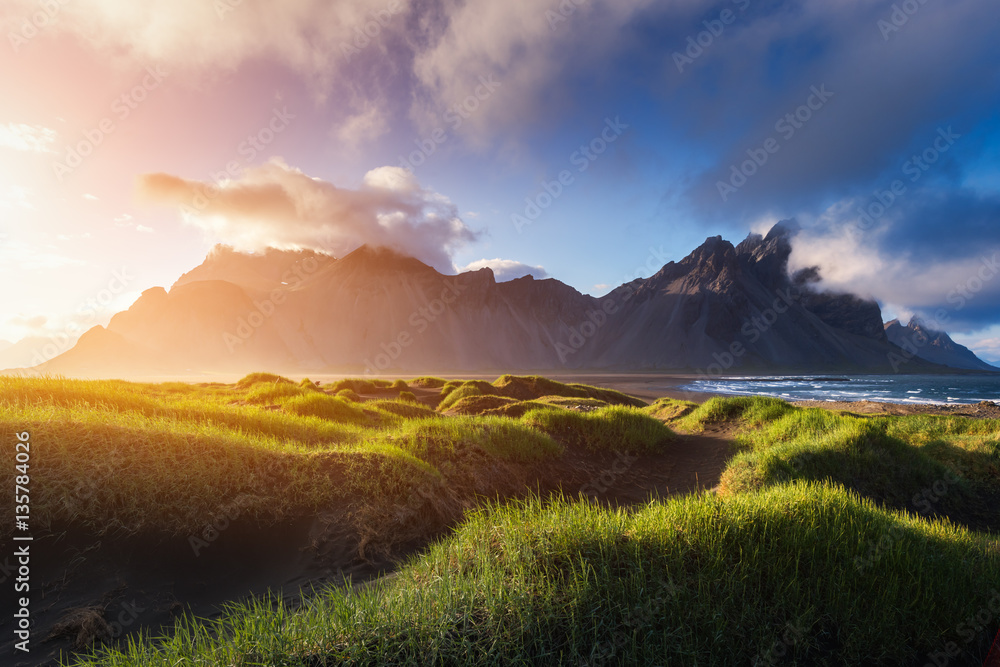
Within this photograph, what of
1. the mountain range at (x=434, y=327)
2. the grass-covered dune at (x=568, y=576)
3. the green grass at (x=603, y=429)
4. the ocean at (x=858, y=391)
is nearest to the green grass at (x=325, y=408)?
the green grass at (x=603, y=429)

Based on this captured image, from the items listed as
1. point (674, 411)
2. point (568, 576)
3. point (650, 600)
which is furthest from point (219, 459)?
point (674, 411)

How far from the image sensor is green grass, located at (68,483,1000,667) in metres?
2.62

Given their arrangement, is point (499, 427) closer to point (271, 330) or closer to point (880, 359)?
point (271, 330)

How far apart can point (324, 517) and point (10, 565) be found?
3.01 metres

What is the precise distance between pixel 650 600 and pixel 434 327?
157 meters

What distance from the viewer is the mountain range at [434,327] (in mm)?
127625

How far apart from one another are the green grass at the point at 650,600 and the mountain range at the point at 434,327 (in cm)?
13578

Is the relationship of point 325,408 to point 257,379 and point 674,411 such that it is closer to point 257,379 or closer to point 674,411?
point 674,411

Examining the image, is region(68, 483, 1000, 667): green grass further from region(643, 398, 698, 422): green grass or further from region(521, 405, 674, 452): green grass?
region(643, 398, 698, 422): green grass

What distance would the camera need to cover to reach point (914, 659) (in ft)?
10.3

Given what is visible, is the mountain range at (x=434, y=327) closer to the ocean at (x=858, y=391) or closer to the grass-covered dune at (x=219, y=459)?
the ocean at (x=858, y=391)

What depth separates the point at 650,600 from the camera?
292cm

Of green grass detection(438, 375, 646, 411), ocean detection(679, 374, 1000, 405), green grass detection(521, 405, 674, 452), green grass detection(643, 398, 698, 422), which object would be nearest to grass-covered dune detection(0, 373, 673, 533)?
green grass detection(521, 405, 674, 452)

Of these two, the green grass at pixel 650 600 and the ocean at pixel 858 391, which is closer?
the green grass at pixel 650 600
